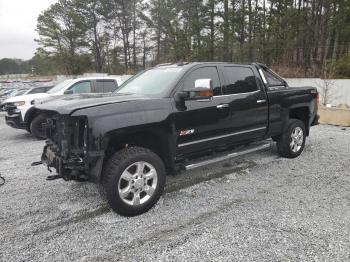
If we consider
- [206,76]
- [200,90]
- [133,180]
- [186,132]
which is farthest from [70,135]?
[206,76]

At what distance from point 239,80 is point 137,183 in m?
2.47

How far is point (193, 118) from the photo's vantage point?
4.34 meters

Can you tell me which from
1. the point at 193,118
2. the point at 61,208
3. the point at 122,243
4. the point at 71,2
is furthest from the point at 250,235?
the point at 71,2

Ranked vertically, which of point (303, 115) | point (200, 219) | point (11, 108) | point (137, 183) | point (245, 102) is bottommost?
point (200, 219)

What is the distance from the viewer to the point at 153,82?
4.71 m

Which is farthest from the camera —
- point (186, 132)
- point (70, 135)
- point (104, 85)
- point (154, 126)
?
point (104, 85)

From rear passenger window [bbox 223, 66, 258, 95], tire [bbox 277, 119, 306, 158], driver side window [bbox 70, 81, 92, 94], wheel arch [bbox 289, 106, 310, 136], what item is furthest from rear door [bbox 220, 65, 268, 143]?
driver side window [bbox 70, 81, 92, 94]

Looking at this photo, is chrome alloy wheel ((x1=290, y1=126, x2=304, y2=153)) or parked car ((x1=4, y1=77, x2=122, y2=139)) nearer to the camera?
chrome alloy wheel ((x1=290, y1=126, x2=304, y2=153))

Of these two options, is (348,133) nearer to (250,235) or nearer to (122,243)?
(250,235)

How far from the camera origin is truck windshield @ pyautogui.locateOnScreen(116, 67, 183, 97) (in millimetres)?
4379

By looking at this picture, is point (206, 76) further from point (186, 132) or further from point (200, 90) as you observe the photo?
point (186, 132)

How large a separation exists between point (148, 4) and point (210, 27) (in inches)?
533

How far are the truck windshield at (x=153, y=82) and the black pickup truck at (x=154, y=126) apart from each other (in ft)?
0.05

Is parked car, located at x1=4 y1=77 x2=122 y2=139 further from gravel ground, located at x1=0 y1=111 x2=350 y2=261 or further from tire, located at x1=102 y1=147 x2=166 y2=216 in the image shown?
tire, located at x1=102 y1=147 x2=166 y2=216
